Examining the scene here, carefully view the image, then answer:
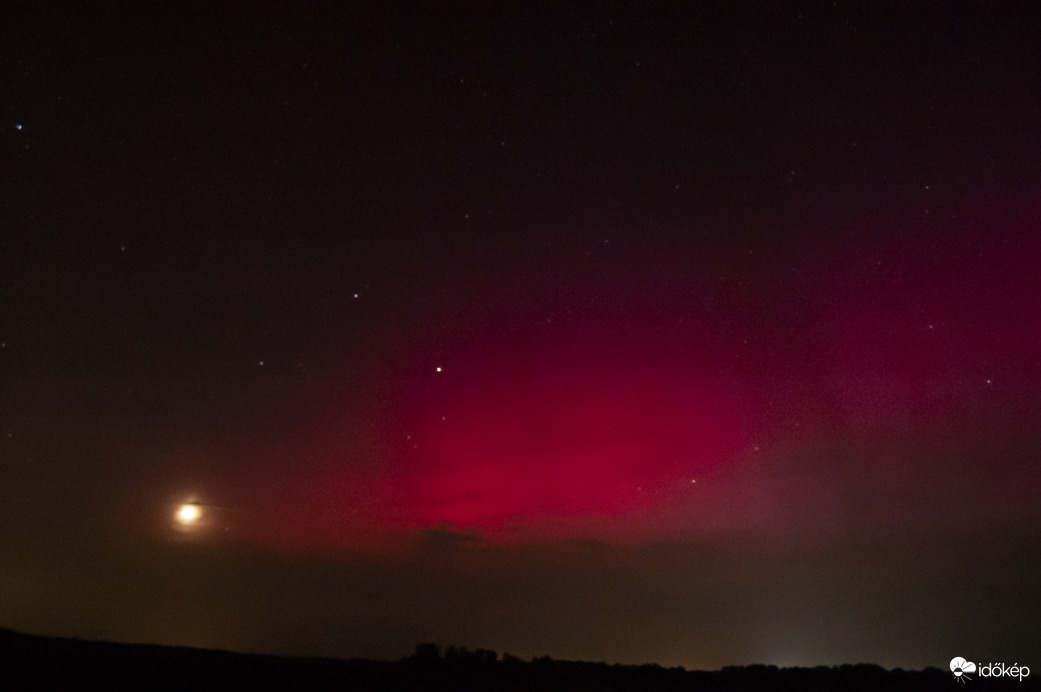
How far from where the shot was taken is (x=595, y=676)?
40.5 feet

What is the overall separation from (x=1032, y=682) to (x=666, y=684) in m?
6.01

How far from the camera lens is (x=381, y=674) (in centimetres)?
1168

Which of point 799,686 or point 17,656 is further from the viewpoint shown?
point 799,686

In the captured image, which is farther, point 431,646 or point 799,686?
point 431,646

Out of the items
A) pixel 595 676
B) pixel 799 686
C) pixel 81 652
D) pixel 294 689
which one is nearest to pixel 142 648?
pixel 81 652

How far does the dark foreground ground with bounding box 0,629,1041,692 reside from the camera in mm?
10062

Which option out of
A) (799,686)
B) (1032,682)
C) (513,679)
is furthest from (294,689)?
(1032,682)

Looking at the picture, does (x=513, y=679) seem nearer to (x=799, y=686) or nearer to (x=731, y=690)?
(x=731, y=690)

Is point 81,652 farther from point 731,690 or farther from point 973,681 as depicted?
point 973,681

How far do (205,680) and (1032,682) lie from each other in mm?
12619

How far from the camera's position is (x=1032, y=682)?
12.5 m

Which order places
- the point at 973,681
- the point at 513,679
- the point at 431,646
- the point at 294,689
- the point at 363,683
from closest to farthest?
the point at 294,689
the point at 363,683
the point at 513,679
the point at 973,681
the point at 431,646

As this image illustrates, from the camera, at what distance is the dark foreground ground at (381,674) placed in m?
10.1

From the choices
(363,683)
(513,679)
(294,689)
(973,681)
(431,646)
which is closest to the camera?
(294,689)
